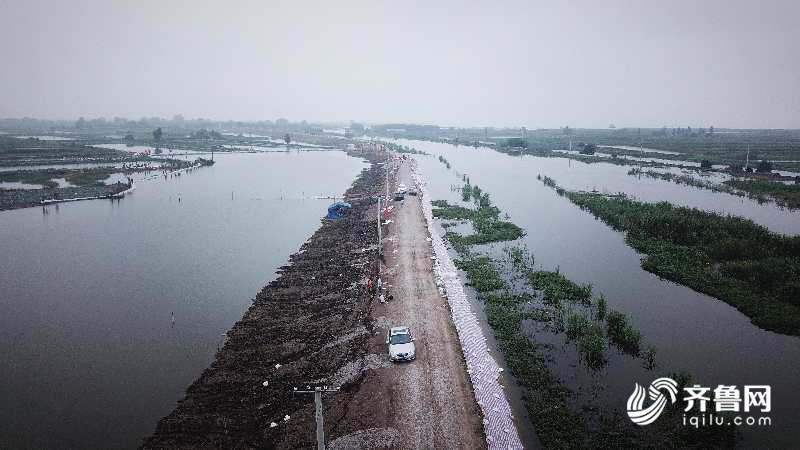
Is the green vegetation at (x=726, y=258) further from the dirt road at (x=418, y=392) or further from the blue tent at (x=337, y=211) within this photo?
the blue tent at (x=337, y=211)

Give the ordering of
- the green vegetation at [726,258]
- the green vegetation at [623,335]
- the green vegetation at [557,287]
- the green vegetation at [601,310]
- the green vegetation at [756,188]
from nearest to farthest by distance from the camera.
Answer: the green vegetation at [623,335] → the green vegetation at [601,310] → the green vegetation at [726,258] → the green vegetation at [557,287] → the green vegetation at [756,188]

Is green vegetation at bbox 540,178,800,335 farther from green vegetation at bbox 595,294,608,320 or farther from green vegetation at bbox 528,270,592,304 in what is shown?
green vegetation at bbox 595,294,608,320

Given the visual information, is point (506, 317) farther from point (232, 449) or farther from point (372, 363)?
point (232, 449)

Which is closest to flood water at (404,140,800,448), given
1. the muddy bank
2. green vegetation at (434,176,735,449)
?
green vegetation at (434,176,735,449)

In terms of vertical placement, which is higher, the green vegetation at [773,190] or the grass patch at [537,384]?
the green vegetation at [773,190]

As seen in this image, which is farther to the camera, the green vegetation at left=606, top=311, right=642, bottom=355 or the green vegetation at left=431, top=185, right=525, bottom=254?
the green vegetation at left=431, top=185, right=525, bottom=254

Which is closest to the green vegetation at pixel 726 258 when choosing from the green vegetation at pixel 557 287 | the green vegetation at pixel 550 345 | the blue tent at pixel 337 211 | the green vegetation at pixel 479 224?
the green vegetation at pixel 557 287
